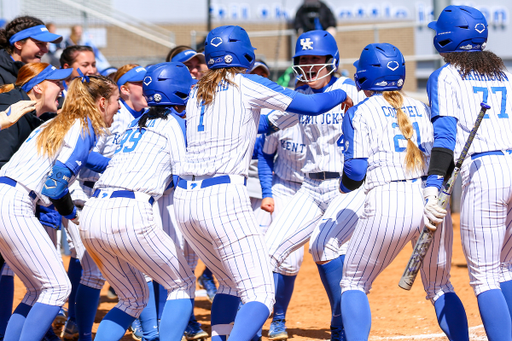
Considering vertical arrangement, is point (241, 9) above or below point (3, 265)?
above

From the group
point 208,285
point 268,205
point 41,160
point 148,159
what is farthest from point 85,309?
point 208,285

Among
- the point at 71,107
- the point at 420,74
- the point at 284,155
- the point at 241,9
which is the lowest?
the point at 284,155

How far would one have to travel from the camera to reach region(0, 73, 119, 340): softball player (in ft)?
11.8

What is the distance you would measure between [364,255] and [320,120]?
1.27 metres

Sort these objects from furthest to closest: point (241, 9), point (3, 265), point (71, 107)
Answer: point (241, 9) < point (3, 265) < point (71, 107)

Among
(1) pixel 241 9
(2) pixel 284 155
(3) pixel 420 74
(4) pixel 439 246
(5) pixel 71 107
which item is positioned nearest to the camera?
(4) pixel 439 246

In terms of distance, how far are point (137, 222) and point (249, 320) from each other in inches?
31.3

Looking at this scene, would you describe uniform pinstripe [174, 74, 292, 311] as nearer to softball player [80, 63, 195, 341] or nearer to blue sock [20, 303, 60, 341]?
softball player [80, 63, 195, 341]

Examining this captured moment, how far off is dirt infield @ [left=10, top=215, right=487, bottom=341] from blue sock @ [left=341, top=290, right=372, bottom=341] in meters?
1.26

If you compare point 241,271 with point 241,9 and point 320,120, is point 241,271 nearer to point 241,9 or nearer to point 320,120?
point 320,120

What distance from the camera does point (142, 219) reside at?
11.2 feet

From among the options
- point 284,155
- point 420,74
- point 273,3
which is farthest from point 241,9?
point 284,155

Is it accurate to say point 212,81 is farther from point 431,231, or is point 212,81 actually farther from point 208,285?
point 208,285

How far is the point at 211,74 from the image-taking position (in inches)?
139
